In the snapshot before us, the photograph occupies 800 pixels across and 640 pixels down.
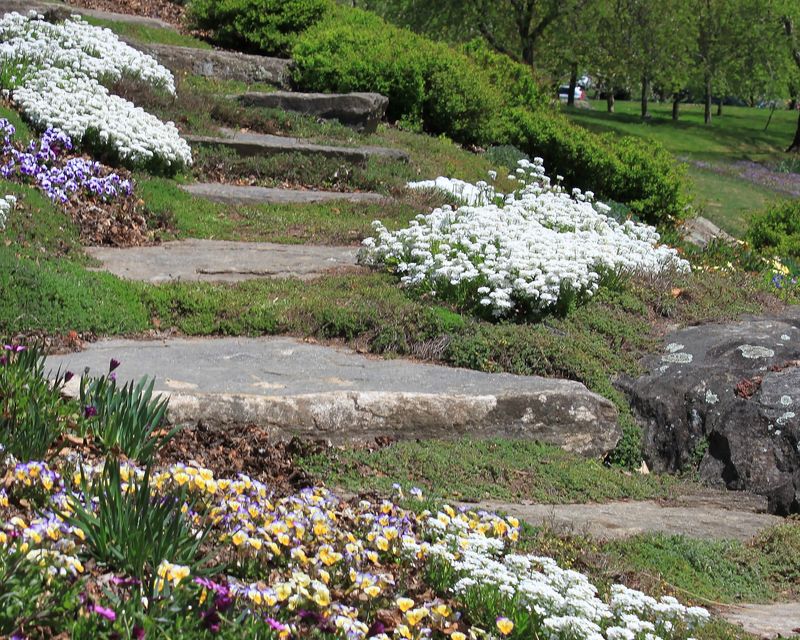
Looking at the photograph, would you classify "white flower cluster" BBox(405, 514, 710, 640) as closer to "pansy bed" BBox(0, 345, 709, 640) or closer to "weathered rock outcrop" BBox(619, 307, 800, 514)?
"pansy bed" BBox(0, 345, 709, 640)

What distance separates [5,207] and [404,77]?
28.0 feet

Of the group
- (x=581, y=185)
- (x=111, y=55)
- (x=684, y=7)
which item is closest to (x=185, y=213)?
(x=111, y=55)

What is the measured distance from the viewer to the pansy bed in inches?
123

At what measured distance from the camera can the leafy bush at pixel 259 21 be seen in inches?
657

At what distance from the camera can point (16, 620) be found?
2920 mm

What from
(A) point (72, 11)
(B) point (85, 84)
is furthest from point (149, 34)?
(B) point (85, 84)

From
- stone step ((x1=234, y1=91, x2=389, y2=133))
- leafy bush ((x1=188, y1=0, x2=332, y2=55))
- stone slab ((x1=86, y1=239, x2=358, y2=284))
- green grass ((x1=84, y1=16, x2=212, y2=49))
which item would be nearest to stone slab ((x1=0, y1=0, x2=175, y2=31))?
green grass ((x1=84, y1=16, x2=212, y2=49))

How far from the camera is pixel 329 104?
567 inches

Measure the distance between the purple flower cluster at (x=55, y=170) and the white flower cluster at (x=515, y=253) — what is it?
8.55 feet

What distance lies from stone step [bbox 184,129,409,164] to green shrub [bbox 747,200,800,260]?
5635 mm

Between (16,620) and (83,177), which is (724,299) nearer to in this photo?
(83,177)

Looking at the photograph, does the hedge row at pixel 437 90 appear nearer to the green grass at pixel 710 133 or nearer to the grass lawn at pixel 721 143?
the grass lawn at pixel 721 143

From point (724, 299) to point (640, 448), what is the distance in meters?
2.74

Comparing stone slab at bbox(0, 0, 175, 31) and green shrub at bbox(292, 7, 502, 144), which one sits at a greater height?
stone slab at bbox(0, 0, 175, 31)
